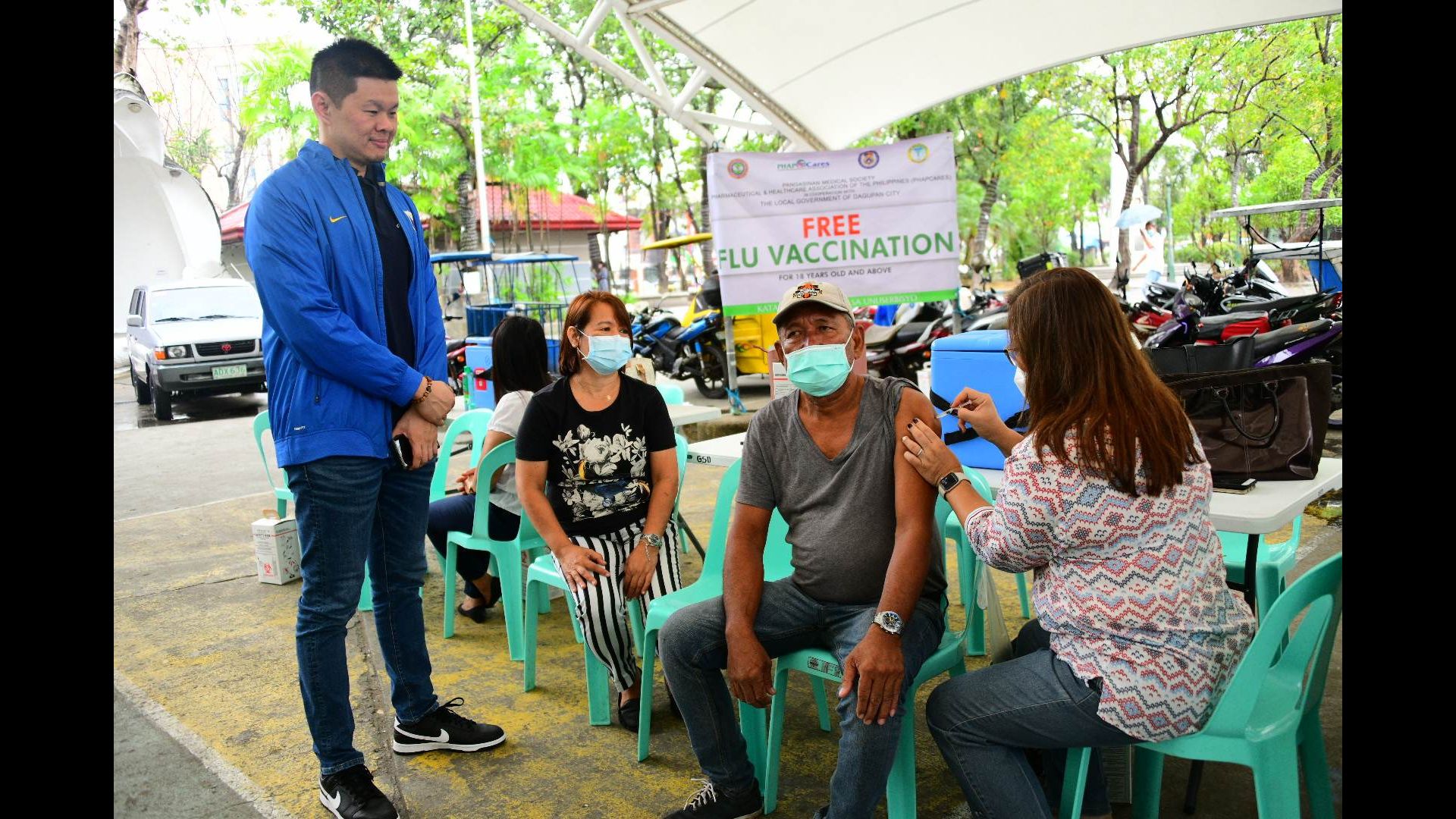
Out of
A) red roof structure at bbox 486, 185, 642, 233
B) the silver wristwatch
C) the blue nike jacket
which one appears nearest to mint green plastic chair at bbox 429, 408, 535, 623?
the blue nike jacket

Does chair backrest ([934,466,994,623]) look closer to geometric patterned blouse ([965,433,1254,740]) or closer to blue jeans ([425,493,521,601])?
geometric patterned blouse ([965,433,1254,740])

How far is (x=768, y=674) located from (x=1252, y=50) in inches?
775

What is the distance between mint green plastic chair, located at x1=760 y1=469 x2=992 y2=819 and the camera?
2.42 m

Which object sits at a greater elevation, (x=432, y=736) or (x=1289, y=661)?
(x=1289, y=661)

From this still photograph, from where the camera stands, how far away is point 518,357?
13.8ft

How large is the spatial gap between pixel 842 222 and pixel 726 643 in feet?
16.3

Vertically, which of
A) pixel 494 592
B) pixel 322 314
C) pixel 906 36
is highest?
pixel 906 36

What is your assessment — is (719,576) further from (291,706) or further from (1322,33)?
(1322,33)

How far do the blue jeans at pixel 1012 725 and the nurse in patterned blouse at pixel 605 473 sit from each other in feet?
4.08

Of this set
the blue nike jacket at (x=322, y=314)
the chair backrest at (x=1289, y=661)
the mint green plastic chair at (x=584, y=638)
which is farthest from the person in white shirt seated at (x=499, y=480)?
the chair backrest at (x=1289, y=661)

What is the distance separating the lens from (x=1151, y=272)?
14.5 meters

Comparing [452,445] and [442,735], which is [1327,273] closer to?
[452,445]

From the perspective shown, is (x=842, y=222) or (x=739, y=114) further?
(x=739, y=114)

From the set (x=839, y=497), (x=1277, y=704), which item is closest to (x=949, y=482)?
(x=839, y=497)
